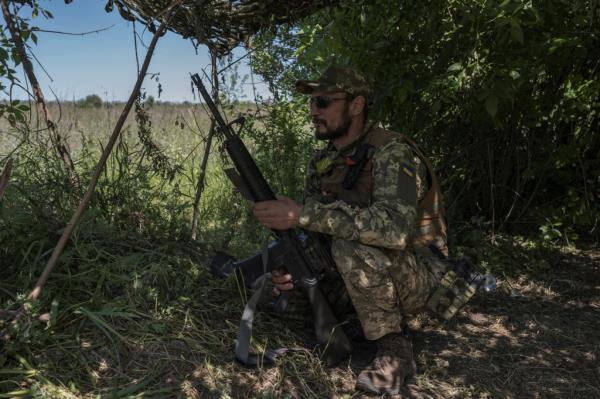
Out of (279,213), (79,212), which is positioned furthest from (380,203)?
(79,212)

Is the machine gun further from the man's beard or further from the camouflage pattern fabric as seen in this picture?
the man's beard

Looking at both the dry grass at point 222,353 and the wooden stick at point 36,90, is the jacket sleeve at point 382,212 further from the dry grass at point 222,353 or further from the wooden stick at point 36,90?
the wooden stick at point 36,90

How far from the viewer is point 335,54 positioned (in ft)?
11.7

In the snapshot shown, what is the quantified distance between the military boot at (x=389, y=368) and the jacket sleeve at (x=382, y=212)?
51 centimetres

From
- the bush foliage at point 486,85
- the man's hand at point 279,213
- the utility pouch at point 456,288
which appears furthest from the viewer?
Result: the bush foliage at point 486,85

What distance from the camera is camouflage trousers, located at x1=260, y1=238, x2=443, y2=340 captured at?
8.27ft

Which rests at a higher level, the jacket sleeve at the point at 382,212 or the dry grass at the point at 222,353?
the jacket sleeve at the point at 382,212

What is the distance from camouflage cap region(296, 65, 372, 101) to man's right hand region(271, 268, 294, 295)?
3.05 ft

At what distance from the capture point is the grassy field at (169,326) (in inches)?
90.7

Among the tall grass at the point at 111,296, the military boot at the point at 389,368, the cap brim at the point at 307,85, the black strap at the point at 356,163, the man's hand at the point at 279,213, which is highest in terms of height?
the cap brim at the point at 307,85

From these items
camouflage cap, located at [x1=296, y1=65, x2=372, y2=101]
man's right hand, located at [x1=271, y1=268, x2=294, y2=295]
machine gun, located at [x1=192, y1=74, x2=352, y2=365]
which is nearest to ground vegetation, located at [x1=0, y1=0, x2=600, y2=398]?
machine gun, located at [x1=192, y1=74, x2=352, y2=365]

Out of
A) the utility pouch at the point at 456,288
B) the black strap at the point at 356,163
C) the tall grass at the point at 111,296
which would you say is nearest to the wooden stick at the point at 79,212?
the tall grass at the point at 111,296

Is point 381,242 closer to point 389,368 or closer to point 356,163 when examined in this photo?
point 356,163

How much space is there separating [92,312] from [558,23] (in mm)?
2846
